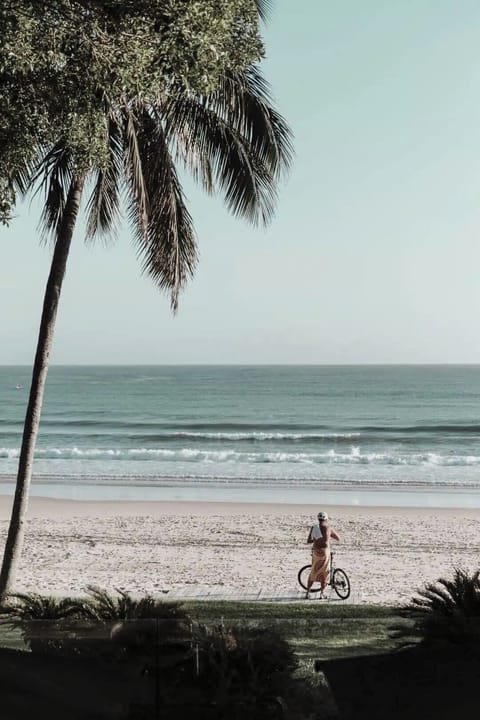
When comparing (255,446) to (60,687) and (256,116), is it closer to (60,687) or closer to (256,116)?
(256,116)

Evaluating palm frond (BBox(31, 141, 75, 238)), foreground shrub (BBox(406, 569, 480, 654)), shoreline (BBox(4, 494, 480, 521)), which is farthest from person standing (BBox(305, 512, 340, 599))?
shoreline (BBox(4, 494, 480, 521))

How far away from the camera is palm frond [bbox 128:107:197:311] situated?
10.8m

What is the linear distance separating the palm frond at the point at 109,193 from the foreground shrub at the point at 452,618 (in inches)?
290

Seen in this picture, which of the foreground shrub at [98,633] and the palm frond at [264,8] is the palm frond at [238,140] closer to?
the palm frond at [264,8]

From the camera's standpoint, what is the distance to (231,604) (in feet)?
33.2

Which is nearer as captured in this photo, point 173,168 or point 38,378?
point 38,378

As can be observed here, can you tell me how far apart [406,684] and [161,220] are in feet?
26.0

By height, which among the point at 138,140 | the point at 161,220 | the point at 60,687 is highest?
the point at 138,140

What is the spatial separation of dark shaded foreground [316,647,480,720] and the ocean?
19446 millimetres

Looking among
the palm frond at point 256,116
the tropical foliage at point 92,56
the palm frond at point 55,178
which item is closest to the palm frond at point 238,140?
the palm frond at point 256,116

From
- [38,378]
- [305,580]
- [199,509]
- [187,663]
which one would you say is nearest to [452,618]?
[187,663]

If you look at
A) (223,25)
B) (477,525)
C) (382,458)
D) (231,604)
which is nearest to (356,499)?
(477,525)

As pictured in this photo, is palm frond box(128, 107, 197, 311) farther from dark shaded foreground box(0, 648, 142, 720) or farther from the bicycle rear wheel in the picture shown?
dark shaded foreground box(0, 648, 142, 720)

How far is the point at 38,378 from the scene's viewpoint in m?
9.98
